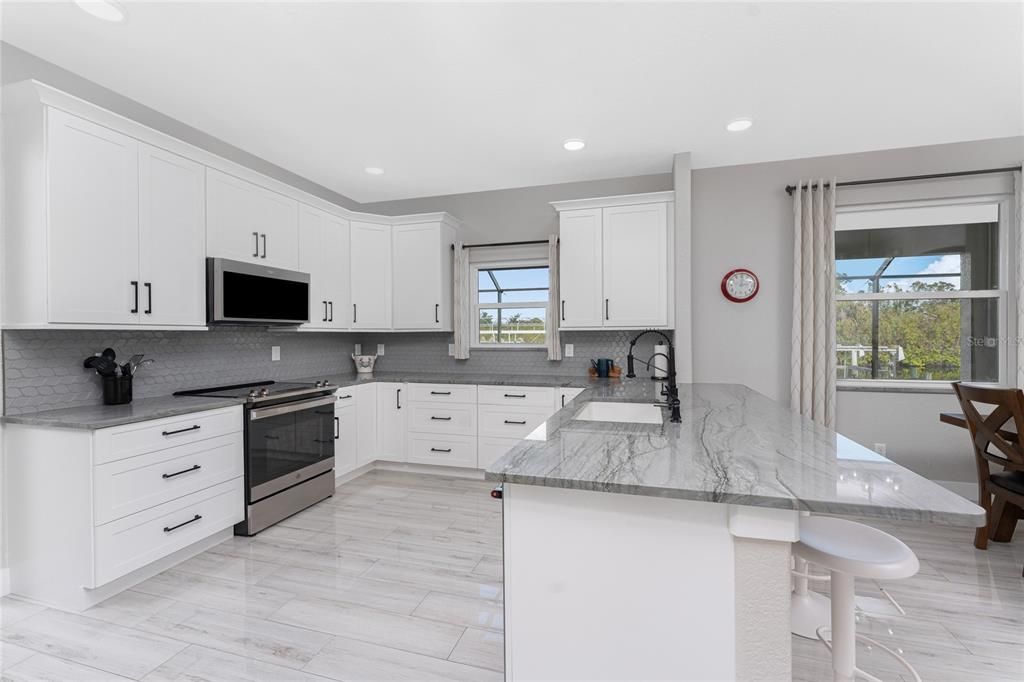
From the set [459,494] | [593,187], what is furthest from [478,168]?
[459,494]

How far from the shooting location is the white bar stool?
1.22m

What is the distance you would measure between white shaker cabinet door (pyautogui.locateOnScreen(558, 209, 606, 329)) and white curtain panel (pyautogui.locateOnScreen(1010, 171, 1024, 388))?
113 inches

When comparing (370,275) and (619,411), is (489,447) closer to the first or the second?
(619,411)

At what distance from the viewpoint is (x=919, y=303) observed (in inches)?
140

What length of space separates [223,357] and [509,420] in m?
2.19

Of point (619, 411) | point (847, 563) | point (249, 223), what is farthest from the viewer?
point (249, 223)

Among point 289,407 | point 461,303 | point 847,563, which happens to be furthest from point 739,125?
point 289,407

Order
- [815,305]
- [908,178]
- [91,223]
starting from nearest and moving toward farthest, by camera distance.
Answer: [91,223] < [908,178] < [815,305]

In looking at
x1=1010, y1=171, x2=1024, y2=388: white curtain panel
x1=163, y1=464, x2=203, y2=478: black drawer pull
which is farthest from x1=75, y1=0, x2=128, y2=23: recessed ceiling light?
x1=1010, y1=171, x2=1024, y2=388: white curtain panel

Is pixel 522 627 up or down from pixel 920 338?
down

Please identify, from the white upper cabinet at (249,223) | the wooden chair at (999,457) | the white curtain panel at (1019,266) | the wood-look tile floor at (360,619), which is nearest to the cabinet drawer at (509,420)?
the wood-look tile floor at (360,619)

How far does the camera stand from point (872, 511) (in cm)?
95

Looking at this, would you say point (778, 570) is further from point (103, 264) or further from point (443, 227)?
point (443, 227)

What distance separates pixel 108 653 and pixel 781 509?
246cm
